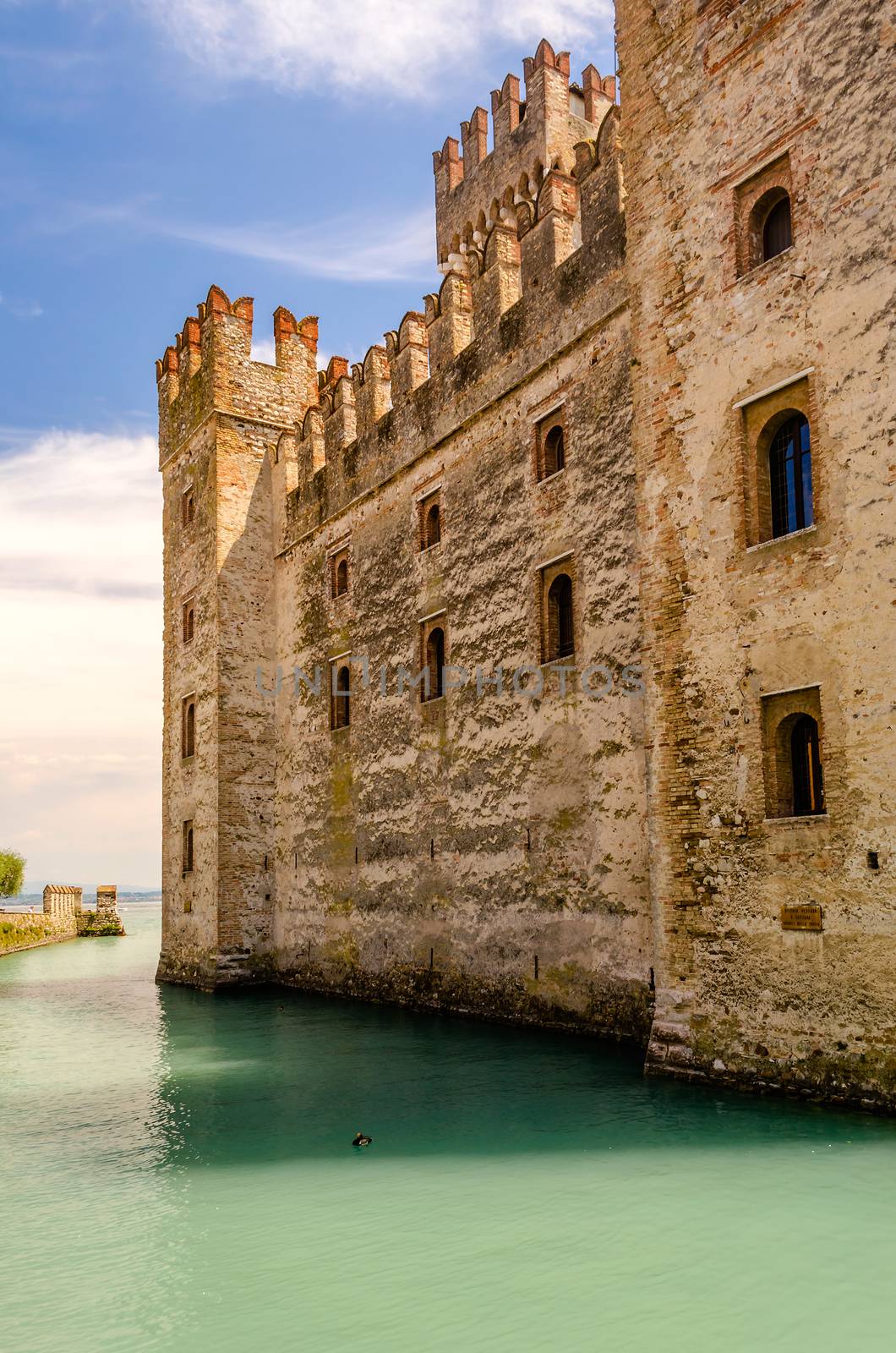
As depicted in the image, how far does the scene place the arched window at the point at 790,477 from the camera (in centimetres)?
842

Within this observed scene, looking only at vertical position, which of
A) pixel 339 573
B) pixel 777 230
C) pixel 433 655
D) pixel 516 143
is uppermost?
pixel 516 143

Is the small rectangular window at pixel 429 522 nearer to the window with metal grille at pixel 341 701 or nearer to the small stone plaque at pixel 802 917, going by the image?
the window with metal grille at pixel 341 701

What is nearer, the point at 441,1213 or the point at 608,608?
the point at 441,1213

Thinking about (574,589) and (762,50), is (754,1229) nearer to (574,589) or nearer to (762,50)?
(574,589)

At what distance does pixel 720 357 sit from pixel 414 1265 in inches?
266

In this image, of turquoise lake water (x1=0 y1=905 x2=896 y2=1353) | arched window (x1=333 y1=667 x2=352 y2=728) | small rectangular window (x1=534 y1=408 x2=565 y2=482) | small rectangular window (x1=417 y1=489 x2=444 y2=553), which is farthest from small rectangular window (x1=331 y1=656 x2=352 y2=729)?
turquoise lake water (x1=0 y1=905 x2=896 y2=1353)

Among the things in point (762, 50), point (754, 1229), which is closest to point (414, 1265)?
point (754, 1229)

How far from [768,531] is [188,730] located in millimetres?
14165

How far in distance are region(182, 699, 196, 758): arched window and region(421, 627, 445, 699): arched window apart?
7.23 m

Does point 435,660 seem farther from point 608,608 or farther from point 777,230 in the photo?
point 777,230

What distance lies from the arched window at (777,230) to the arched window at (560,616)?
414cm

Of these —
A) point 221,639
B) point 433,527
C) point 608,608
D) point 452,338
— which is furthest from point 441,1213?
point 221,639

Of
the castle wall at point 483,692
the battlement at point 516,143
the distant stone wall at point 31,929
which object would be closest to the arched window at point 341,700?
the castle wall at point 483,692

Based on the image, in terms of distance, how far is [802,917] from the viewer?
25.8 feet
